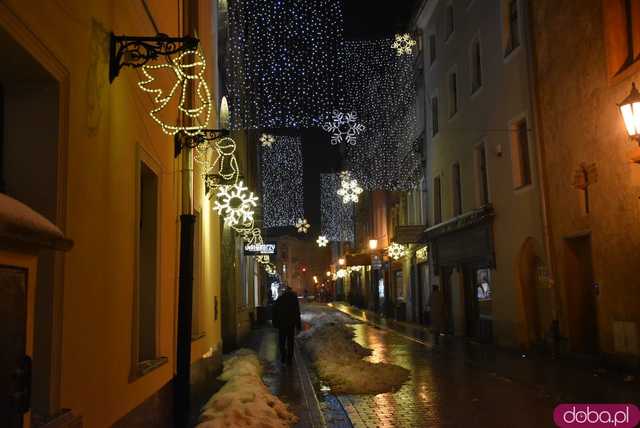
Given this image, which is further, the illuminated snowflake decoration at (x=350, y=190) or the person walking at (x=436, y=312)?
the illuminated snowflake decoration at (x=350, y=190)

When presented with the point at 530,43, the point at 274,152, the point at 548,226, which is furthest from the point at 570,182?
the point at 274,152

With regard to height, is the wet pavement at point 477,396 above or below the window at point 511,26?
below

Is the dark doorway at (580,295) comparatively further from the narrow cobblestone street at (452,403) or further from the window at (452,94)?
→ the window at (452,94)

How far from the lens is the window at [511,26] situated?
17983mm

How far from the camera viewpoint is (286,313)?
629 inches

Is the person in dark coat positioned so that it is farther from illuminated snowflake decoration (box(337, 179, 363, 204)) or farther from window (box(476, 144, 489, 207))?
illuminated snowflake decoration (box(337, 179, 363, 204))

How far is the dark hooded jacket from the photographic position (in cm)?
1598

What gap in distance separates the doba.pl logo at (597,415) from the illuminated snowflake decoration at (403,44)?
22.2m

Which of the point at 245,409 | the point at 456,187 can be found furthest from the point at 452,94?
the point at 245,409

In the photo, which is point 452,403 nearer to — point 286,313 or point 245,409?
point 245,409

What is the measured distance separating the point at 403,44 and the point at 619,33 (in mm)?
18026

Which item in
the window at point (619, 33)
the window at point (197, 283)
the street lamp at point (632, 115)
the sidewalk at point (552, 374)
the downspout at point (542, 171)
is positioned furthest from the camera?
the downspout at point (542, 171)

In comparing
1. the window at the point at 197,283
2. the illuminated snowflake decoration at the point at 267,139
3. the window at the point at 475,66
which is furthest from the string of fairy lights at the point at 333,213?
the window at the point at 197,283

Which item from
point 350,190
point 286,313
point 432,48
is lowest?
point 286,313
